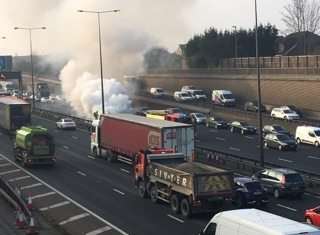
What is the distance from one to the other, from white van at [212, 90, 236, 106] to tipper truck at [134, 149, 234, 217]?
56788 millimetres

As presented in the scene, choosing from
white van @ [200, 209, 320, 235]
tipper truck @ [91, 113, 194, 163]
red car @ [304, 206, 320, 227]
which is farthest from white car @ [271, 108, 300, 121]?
white van @ [200, 209, 320, 235]

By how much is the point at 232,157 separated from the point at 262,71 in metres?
43.3

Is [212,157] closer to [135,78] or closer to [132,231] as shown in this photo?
[132,231]

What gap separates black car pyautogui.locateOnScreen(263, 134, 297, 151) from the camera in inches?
2277

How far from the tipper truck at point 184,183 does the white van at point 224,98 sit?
56.8m

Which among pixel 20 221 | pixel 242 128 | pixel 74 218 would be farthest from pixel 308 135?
pixel 20 221

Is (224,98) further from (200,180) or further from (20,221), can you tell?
(20,221)

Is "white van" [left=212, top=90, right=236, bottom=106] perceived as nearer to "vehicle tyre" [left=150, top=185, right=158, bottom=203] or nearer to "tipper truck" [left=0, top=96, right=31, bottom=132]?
"tipper truck" [left=0, top=96, right=31, bottom=132]

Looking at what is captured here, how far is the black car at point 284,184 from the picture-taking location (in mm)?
35531

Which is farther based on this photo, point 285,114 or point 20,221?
point 285,114

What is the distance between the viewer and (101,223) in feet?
97.4

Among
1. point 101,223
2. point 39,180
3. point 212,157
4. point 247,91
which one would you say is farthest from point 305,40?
point 101,223

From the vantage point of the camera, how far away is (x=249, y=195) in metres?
33.0

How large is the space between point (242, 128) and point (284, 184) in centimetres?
3528
